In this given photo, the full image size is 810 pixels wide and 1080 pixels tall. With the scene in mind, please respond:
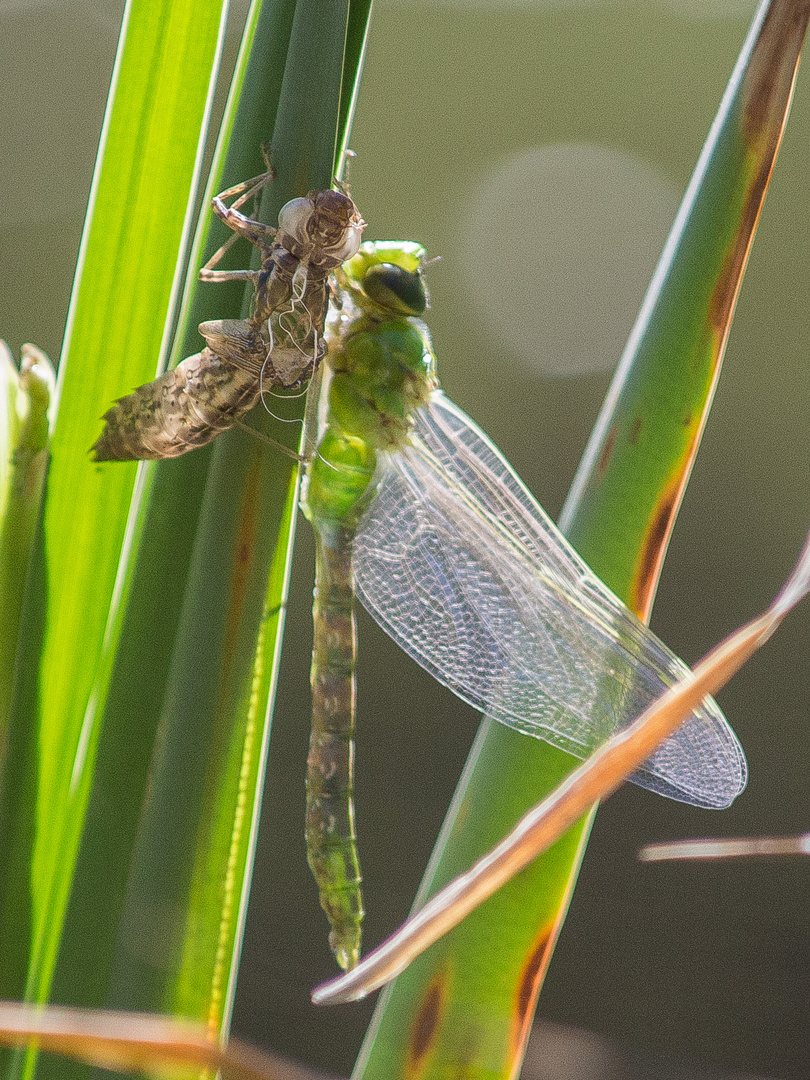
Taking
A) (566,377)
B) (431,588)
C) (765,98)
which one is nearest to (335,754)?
(431,588)

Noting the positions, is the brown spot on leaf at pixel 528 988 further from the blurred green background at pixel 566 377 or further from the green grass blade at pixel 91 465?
the blurred green background at pixel 566 377

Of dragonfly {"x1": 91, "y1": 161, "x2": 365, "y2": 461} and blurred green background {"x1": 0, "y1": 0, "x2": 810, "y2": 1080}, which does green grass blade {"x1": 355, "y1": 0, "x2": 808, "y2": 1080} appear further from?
blurred green background {"x1": 0, "y1": 0, "x2": 810, "y2": 1080}

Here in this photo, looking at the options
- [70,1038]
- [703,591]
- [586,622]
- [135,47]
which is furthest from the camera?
[703,591]

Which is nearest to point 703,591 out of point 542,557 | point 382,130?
point 382,130

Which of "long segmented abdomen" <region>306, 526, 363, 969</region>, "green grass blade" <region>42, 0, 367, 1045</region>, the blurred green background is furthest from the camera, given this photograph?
the blurred green background

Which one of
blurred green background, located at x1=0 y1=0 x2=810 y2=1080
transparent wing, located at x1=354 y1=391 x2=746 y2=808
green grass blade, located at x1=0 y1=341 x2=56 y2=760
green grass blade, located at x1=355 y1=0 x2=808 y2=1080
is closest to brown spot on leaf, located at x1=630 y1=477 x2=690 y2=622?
green grass blade, located at x1=355 y1=0 x2=808 y2=1080

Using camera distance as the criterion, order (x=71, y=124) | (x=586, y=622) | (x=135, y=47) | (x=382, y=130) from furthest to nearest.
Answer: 1. (x=382, y=130)
2. (x=71, y=124)
3. (x=586, y=622)
4. (x=135, y=47)

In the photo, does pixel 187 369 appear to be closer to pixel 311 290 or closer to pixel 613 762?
pixel 311 290

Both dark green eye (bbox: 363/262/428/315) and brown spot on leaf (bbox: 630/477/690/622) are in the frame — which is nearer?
brown spot on leaf (bbox: 630/477/690/622)
